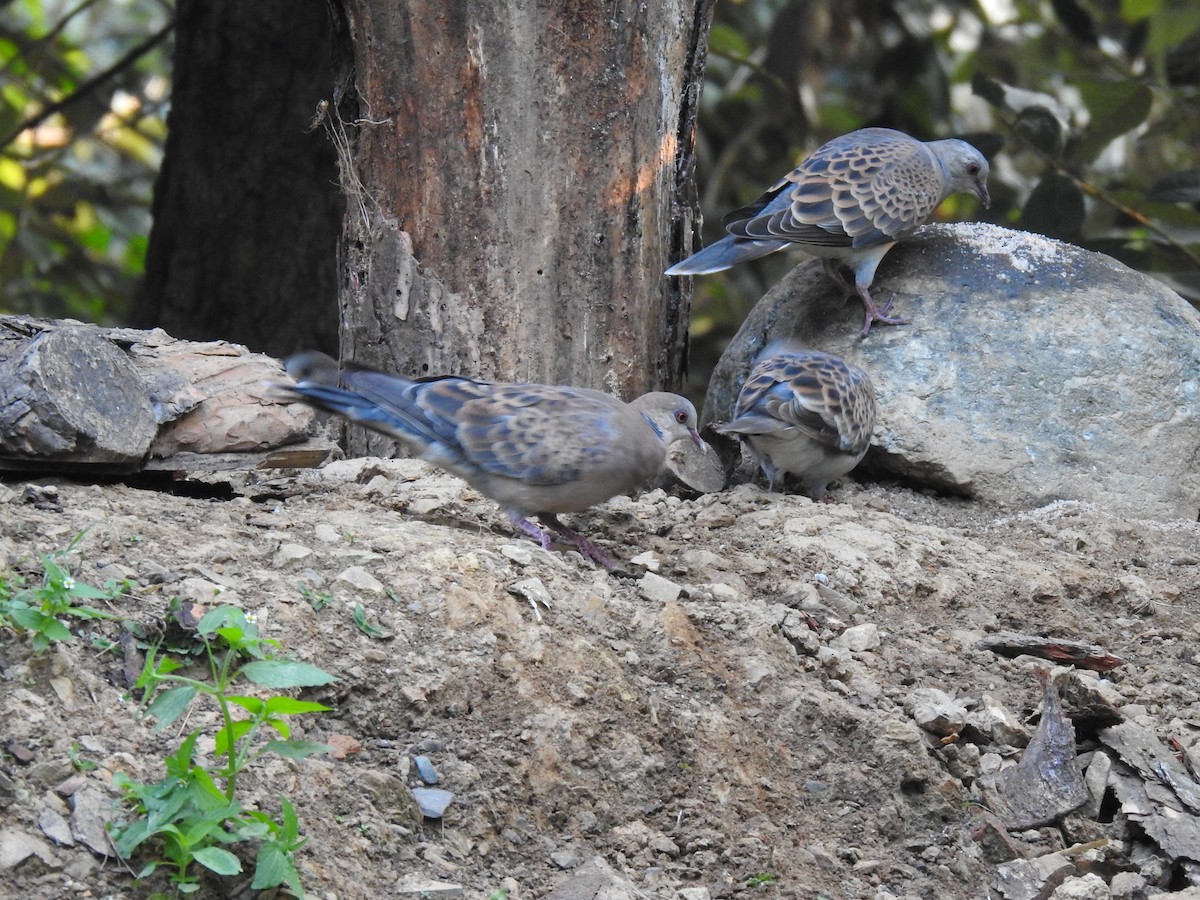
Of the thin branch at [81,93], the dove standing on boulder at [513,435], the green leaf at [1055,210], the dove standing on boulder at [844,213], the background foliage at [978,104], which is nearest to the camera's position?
the dove standing on boulder at [513,435]

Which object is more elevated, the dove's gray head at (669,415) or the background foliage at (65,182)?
the background foliage at (65,182)

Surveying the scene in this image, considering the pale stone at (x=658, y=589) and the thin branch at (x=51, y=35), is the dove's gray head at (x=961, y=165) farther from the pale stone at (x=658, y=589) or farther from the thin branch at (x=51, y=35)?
the thin branch at (x=51, y=35)

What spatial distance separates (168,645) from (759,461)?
2960mm

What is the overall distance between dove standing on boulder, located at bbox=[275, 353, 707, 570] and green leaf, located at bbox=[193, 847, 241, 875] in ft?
6.42

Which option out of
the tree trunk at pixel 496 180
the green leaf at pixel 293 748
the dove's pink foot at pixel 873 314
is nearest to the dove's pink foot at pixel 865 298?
the dove's pink foot at pixel 873 314

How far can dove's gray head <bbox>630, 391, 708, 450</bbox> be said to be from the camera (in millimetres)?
4930

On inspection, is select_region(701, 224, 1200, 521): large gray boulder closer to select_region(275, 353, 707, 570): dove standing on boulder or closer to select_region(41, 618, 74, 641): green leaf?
select_region(275, 353, 707, 570): dove standing on boulder

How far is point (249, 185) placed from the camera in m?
7.47

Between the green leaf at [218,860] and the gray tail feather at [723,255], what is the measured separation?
3.38 metres

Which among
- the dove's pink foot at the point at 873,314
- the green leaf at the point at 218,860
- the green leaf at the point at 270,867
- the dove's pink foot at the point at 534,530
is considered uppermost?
the dove's pink foot at the point at 873,314

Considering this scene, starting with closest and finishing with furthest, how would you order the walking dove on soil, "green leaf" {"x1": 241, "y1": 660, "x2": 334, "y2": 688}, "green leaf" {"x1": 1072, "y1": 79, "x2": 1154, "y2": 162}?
1. "green leaf" {"x1": 241, "y1": 660, "x2": 334, "y2": 688}
2. the walking dove on soil
3. "green leaf" {"x1": 1072, "y1": 79, "x2": 1154, "y2": 162}

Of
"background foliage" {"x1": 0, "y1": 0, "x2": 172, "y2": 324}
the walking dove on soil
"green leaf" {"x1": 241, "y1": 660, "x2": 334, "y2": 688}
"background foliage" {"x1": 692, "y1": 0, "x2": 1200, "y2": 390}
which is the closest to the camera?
"green leaf" {"x1": 241, "y1": 660, "x2": 334, "y2": 688}

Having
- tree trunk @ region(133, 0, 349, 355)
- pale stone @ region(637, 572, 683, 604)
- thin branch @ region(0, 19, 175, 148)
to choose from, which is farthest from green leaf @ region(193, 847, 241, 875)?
Answer: thin branch @ region(0, 19, 175, 148)

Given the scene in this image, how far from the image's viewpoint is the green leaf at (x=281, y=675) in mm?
2725
